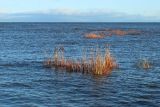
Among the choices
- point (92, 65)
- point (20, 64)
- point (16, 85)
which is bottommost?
point (20, 64)

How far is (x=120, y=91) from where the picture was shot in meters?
26.6

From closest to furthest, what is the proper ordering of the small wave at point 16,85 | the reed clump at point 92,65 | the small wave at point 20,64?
the small wave at point 16,85 → the reed clump at point 92,65 → the small wave at point 20,64

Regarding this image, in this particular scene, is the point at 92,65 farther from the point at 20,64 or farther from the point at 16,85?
the point at 20,64

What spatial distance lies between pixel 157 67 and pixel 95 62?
7.65 meters

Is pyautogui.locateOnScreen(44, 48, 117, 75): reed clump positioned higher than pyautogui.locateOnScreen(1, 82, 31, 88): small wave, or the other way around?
pyautogui.locateOnScreen(44, 48, 117, 75): reed clump

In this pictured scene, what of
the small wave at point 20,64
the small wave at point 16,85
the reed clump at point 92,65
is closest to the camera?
the small wave at point 16,85

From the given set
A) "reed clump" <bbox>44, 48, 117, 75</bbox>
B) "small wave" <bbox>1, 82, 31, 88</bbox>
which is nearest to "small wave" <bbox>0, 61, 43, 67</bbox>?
"reed clump" <bbox>44, 48, 117, 75</bbox>

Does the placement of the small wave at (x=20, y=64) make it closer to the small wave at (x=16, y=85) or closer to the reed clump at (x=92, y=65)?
the reed clump at (x=92, y=65)

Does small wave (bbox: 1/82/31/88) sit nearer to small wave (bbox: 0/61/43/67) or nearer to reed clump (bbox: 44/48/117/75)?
reed clump (bbox: 44/48/117/75)

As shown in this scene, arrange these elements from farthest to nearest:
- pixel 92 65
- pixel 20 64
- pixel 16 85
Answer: pixel 20 64
pixel 92 65
pixel 16 85

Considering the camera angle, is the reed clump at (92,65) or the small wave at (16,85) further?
the reed clump at (92,65)

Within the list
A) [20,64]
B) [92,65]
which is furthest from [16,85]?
[20,64]

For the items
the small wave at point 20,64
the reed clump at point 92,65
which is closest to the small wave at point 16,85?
the reed clump at point 92,65

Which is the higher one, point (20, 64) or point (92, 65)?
point (92, 65)
